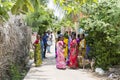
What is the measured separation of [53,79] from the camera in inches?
445

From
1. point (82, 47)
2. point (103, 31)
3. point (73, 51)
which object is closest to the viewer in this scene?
point (103, 31)

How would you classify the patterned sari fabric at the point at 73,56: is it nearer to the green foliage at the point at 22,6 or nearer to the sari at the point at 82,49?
the sari at the point at 82,49

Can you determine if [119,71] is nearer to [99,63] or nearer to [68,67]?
[99,63]

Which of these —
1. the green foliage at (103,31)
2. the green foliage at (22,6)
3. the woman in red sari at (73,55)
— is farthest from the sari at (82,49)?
the green foliage at (22,6)

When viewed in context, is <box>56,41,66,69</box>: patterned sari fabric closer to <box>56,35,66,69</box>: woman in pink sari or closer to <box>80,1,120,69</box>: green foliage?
<box>56,35,66,69</box>: woman in pink sari

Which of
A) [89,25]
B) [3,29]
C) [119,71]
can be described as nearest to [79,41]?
[89,25]

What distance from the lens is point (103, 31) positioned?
12.3m

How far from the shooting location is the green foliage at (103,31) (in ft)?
38.6

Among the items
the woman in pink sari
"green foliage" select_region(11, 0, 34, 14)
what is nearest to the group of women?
the woman in pink sari

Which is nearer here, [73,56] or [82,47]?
[82,47]

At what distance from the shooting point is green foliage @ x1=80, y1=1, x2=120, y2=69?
11773 mm

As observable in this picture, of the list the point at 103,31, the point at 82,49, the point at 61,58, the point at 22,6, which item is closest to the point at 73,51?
the point at 82,49

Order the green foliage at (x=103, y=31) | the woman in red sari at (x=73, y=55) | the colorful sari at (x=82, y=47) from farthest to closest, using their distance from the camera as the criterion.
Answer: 1. the woman in red sari at (x=73, y=55)
2. the colorful sari at (x=82, y=47)
3. the green foliage at (x=103, y=31)

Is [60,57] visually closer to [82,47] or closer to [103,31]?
[82,47]
